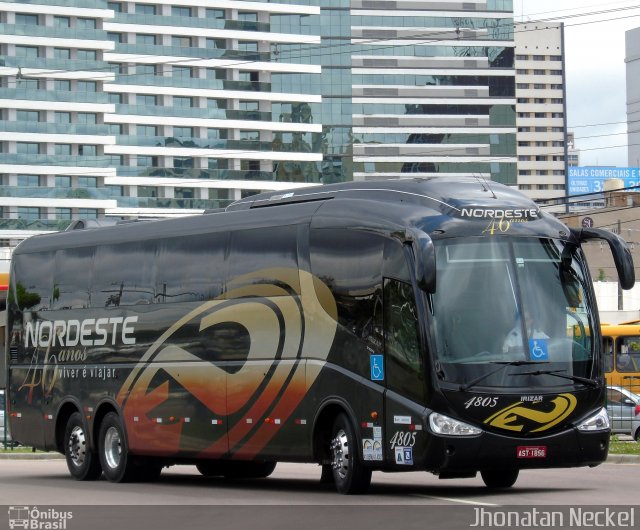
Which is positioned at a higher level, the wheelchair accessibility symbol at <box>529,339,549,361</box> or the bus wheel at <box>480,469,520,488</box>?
the wheelchair accessibility symbol at <box>529,339,549,361</box>

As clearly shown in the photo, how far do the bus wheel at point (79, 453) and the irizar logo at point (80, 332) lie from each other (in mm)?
1244

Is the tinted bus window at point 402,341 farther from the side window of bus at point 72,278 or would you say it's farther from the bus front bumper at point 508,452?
the side window of bus at point 72,278

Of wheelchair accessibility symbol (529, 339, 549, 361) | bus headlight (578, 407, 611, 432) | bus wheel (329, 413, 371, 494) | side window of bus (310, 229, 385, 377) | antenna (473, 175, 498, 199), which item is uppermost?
antenna (473, 175, 498, 199)

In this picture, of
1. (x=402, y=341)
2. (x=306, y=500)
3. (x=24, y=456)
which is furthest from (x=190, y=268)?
(x=24, y=456)

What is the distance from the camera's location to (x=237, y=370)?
1992 cm

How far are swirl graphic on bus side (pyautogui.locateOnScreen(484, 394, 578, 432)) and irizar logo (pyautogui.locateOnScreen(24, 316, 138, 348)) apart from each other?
7.56m

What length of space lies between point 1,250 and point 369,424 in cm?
6770

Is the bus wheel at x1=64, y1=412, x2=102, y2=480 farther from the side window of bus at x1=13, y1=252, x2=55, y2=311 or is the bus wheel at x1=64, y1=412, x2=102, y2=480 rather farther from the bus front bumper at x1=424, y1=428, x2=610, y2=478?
the bus front bumper at x1=424, y1=428, x2=610, y2=478

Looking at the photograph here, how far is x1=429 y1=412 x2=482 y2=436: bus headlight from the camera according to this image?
645 inches

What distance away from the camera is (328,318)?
59.7 feet

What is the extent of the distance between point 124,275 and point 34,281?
3053 mm

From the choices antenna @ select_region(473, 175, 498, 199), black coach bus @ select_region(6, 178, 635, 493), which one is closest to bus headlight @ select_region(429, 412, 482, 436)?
black coach bus @ select_region(6, 178, 635, 493)

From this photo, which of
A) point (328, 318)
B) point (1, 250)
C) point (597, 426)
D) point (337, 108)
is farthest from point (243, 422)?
point (337, 108)

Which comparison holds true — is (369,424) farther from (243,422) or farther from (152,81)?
(152,81)
